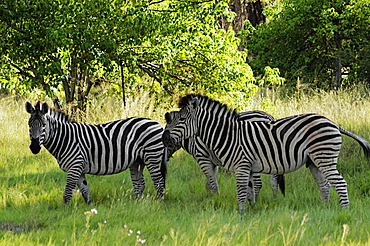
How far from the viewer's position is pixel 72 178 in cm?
620

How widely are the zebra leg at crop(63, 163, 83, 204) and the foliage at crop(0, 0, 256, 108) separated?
3.40m

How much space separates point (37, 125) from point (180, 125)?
199 cm

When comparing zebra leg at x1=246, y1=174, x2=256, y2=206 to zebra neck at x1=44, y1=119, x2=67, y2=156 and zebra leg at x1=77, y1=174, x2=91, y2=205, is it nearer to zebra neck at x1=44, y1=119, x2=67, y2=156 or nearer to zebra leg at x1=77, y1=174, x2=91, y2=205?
zebra leg at x1=77, y1=174, x2=91, y2=205

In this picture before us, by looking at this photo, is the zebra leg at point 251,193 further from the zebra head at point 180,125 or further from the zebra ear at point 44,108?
the zebra ear at point 44,108

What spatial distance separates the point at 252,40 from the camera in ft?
77.4

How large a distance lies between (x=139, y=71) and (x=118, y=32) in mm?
2724

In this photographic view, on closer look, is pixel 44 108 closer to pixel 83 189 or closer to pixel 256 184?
pixel 83 189

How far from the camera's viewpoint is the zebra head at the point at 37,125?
5895 millimetres

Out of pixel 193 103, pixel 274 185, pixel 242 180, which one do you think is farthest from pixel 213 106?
pixel 274 185

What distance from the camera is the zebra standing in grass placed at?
242 inches

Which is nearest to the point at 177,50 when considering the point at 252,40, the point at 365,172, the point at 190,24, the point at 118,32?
the point at 190,24

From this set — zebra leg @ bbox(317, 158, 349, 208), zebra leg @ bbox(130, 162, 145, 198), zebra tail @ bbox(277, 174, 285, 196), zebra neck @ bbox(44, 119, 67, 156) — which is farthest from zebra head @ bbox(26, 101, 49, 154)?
zebra leg @ bbox(317, 158, 349, 208)

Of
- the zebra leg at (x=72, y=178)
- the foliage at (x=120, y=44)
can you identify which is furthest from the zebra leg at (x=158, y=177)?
the foliage at (x=120, y=44)

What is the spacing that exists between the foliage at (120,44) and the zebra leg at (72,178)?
340 centimetres
